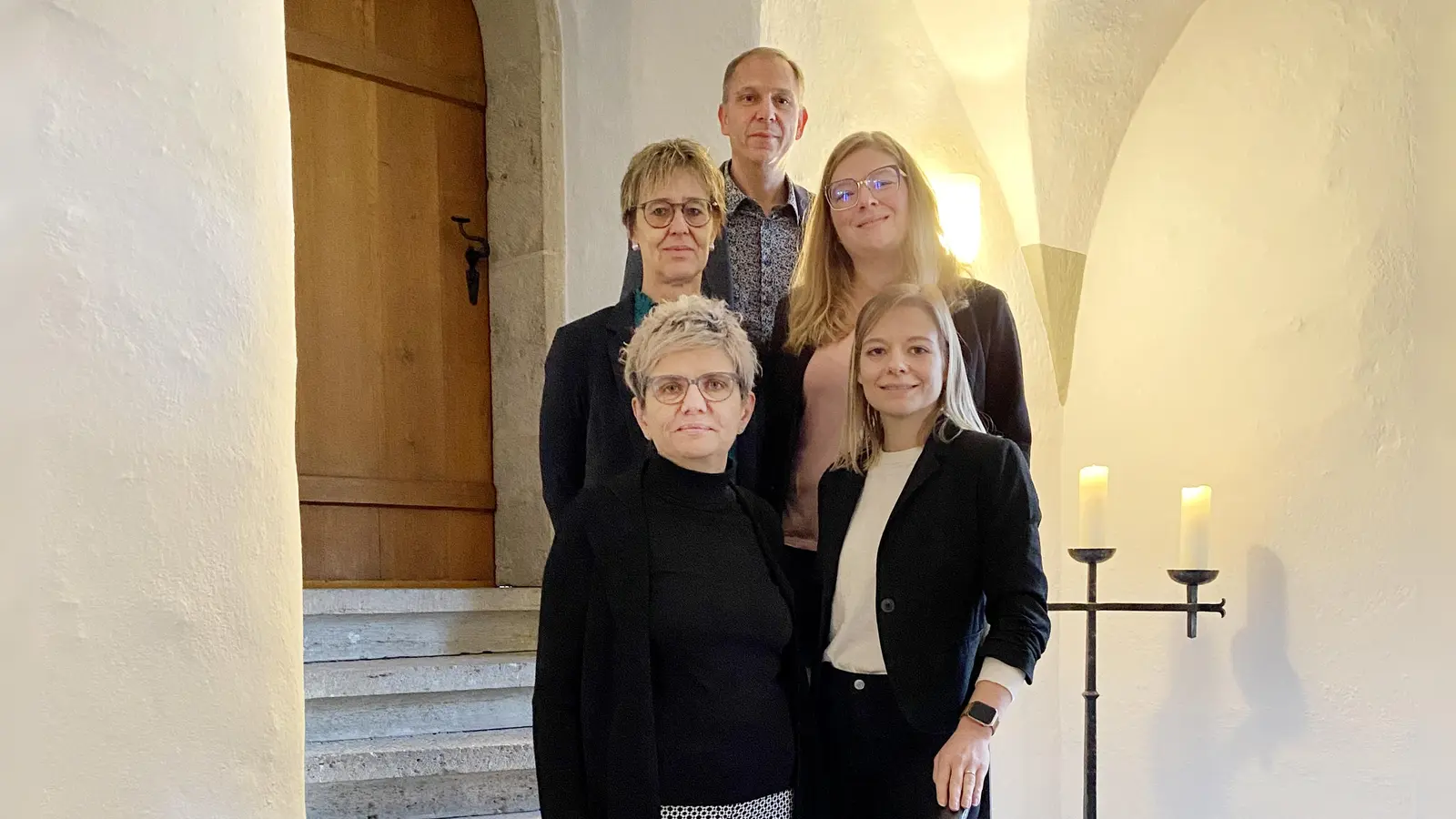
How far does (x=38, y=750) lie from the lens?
1171mm

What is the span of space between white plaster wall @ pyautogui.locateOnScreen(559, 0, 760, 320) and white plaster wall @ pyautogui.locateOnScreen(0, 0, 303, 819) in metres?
1.88

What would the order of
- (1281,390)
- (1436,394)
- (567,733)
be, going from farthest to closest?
1. (1281,390)
2. (1436,394)
3. (567,733)

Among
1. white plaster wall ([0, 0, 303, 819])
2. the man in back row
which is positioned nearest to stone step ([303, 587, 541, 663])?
the man in back row

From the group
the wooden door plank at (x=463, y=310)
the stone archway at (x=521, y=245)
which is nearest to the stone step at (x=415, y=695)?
the stone archway at (x=521, y=245)

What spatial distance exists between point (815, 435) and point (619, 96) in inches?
75.3

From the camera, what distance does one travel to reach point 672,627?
1.34 m

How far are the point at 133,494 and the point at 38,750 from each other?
24cm

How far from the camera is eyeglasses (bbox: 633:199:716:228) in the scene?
1661 mm

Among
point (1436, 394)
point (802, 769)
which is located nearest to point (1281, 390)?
point (1436, 394)

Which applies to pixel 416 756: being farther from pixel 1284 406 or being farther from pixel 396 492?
pixel 1284 406

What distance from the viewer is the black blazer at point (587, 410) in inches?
67.6

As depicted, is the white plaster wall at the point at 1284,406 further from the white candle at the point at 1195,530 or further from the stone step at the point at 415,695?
the stone step at the point at 415,695

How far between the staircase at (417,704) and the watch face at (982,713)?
1.35 meters

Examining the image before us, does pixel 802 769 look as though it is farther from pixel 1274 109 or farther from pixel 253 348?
pixel 1274 109
